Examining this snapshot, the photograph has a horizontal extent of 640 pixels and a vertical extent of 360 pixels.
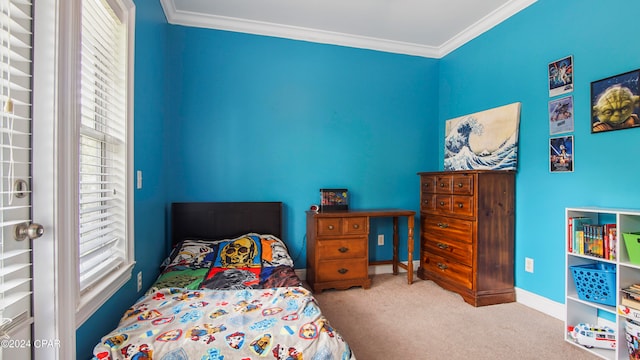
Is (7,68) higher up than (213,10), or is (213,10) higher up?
(213,10)

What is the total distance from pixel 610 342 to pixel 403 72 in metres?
3.07

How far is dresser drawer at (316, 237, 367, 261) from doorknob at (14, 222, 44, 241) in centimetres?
210

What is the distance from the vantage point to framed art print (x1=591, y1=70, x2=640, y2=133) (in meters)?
1.84

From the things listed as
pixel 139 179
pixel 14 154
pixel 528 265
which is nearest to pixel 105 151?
pixel 139 179

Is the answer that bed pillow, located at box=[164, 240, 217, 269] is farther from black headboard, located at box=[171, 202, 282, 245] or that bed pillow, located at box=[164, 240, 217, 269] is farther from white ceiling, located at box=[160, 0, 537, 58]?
white ceiling, located at box=[160, 0, 537, 58]

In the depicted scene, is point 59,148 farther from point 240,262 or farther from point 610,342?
point 610,342

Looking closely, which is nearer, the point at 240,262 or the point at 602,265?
the point at 602,265

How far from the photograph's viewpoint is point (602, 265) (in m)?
1.96

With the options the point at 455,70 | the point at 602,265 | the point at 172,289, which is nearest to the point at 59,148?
the point at 172,289

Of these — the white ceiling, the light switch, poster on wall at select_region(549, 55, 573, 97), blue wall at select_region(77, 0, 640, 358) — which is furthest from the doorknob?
poster on wall at select_region(549, 55, 573, 97)

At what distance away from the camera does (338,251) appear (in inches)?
111

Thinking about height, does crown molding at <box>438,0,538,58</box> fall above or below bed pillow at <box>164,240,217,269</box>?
above

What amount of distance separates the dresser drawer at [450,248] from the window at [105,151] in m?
2.66

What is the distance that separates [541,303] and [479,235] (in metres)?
0.75
